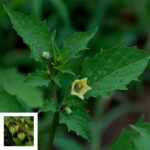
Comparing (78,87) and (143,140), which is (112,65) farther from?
(143,140)

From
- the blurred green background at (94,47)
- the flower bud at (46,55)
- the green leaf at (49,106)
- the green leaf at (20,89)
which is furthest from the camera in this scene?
the blurred green background at (94,47)

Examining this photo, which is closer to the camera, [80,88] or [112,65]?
[80,88]

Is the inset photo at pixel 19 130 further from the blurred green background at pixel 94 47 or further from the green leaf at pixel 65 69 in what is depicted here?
the blurred green background at pixel 94 47

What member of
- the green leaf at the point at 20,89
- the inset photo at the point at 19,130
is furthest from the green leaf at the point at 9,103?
the green leaf at the point at 20,89

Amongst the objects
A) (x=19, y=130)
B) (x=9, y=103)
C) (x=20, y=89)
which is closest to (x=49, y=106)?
(x=19, y=130)

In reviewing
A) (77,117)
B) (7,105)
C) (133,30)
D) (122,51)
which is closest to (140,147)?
(77,117)

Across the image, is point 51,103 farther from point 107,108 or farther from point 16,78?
point 107,108
